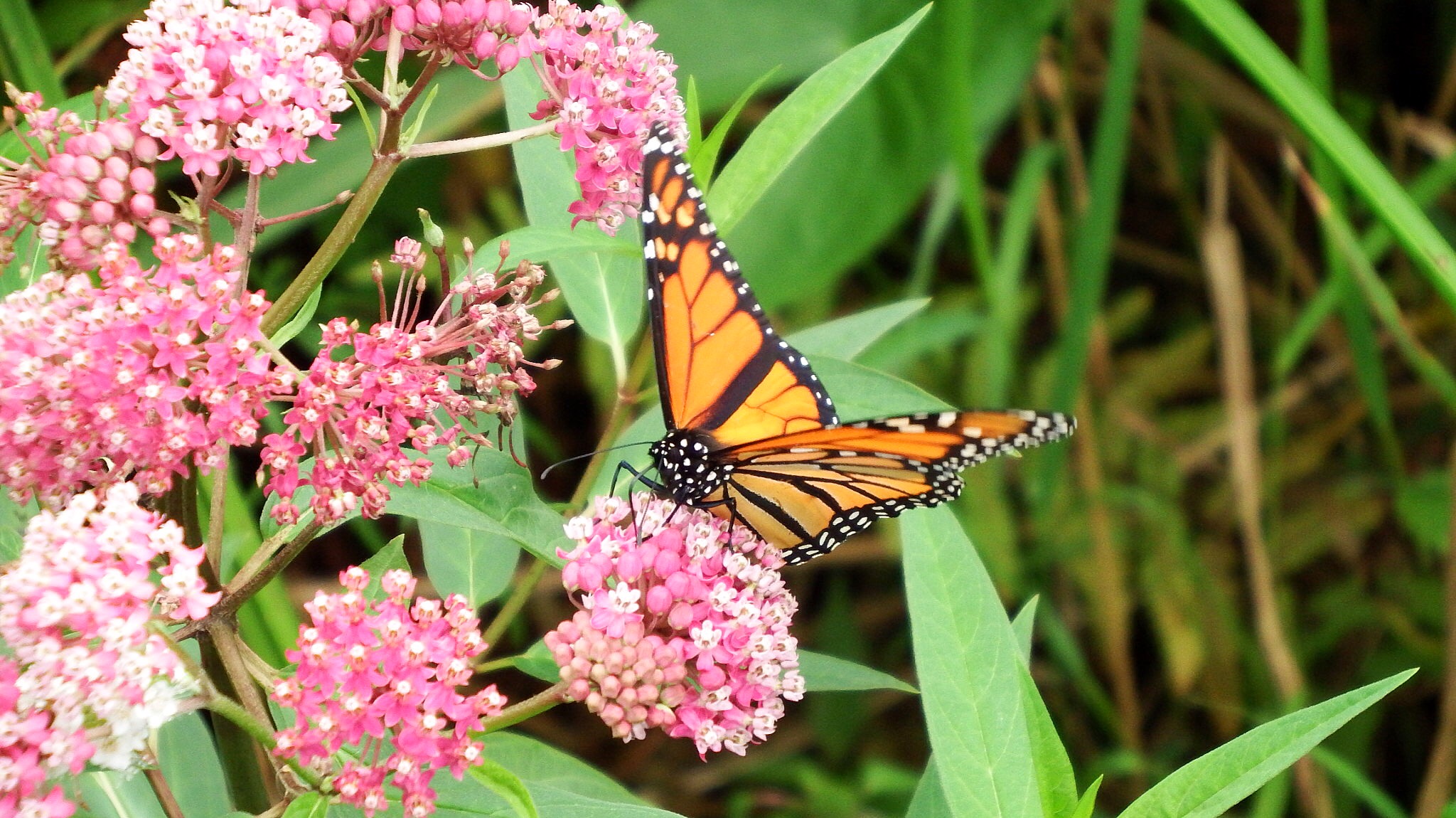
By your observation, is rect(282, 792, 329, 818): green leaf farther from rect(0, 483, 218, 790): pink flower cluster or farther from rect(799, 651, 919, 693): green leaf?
rect(799, 651, 919, 693): green leaf

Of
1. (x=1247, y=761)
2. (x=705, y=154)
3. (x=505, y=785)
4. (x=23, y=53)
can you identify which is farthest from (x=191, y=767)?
(x=1247, y=761)

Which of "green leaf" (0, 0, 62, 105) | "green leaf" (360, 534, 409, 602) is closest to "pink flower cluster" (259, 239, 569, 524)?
"green leaf" (360, 534, 409, 602)

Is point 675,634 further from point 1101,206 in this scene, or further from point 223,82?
point 1101,206

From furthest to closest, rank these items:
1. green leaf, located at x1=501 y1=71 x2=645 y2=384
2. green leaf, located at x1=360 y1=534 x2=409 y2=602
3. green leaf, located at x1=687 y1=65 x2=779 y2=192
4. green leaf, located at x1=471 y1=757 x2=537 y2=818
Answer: green leaf, located at x1=501 y1=71 x2=645 y2=384 < green leaf, located at x1=687 y1=65 x2=779 y2=192 < green leaf, located at x1=360 y1=534 x2=409 y2=602 < green leaf, located at x1=471 y1=757 x2=537 y2=818

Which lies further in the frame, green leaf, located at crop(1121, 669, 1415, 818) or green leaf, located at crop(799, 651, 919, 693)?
green leaf, located at crop(799, 651, 919, 693)

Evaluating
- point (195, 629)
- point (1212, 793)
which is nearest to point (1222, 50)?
point (1212, 793)
